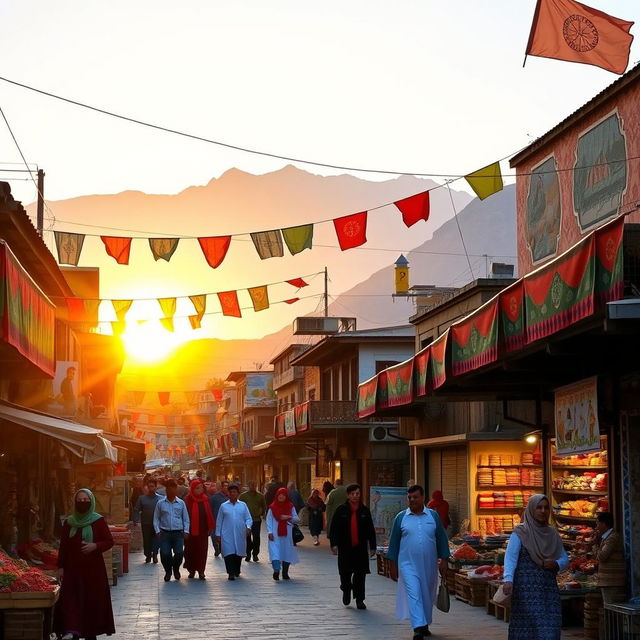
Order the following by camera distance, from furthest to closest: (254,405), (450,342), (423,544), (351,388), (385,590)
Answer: (254,405)
(351,388)
(385,590)
(450,342)
(423,544)

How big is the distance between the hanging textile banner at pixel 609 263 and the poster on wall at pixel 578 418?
10.7 feet

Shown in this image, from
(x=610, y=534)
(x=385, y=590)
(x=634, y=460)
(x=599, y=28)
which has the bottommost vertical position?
(x=385, y=590)

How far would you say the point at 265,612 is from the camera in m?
14.4

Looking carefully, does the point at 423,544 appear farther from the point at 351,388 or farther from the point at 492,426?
the point at 351,388

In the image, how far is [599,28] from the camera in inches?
604

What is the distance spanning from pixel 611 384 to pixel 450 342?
2.12 m

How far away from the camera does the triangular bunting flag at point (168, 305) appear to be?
2471 cm

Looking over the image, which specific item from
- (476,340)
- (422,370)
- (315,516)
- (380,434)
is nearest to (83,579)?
(476,340)

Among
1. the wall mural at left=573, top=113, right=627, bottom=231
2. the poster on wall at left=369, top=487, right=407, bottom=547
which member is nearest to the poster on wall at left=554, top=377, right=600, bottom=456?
the wall mural at left=573, top=113, right=627, bottom=231

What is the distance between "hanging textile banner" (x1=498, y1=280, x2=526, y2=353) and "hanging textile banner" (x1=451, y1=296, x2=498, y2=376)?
Result: 7.3 inches

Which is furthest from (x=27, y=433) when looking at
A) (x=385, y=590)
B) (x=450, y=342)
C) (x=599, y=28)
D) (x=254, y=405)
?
(x=254, y=405)

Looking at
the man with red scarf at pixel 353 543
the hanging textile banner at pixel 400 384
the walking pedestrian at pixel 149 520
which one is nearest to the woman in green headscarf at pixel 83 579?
the man with red scarf at pixel 353 543

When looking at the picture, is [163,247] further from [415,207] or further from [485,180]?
[485,180]

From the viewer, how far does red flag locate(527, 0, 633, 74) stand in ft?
49.1
